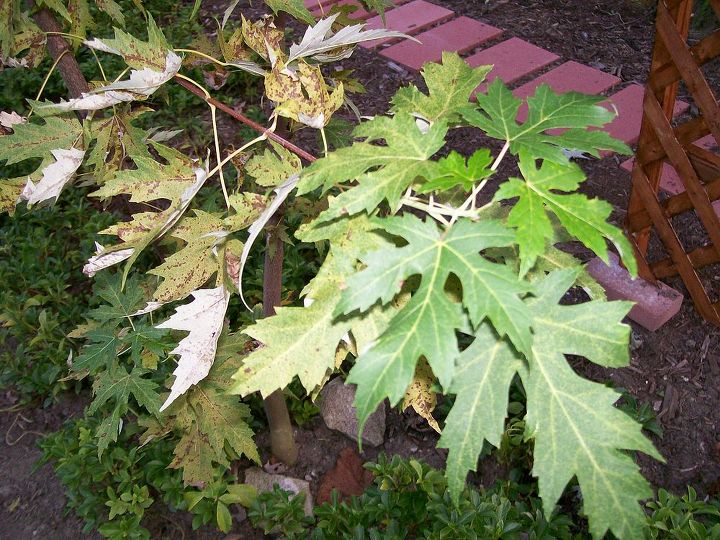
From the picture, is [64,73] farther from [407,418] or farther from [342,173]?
[407,418]

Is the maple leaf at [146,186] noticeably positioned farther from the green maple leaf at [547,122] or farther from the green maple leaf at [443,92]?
the green maple leaf at [547,122]

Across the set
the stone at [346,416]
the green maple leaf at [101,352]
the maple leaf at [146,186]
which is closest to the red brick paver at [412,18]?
the stone at [346,416]

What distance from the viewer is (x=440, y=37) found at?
152 inches

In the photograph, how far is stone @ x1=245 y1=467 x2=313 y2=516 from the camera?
85.8 inches

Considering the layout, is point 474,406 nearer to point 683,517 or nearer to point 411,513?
point 411,513

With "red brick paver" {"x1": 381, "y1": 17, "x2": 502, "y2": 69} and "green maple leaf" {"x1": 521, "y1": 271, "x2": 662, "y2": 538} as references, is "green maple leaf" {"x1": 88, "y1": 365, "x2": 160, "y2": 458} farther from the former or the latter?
"red brick paver" {"x1": 381, "y1": 17, "x2": 502, "y2": 69}

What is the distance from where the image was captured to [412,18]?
13.1 ft

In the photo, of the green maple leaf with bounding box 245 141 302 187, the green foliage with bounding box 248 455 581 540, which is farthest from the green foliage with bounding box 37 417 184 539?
the green maple leaf with bounding box 245 141 302 187

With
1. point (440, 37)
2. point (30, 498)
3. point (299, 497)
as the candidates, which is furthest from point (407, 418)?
point (440, 37)

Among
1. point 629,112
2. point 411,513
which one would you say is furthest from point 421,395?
point 629,112

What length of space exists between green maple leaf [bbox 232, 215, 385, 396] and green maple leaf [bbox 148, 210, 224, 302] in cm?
33

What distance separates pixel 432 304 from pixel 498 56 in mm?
3354

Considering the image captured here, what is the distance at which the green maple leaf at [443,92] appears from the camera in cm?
101

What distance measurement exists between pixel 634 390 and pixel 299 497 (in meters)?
1.34
